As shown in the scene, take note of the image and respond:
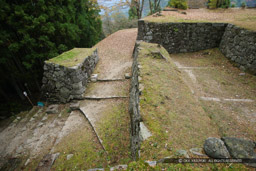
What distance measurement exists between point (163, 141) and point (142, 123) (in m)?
0.55

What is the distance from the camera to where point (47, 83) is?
230 inches

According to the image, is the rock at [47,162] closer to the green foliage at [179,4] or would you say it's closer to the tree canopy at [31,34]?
the tree canopy at [31,34]

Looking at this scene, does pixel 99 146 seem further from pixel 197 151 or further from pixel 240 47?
pixel 240 47

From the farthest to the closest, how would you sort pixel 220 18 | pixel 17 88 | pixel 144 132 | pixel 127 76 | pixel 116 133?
1. pixel 17 88
2. pixel 220 18
3. pixel 127 76
4. pixel 116 133
5. pixel 144 132

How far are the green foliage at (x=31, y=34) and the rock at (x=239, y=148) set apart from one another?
33.0 feet

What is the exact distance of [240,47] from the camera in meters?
6.38

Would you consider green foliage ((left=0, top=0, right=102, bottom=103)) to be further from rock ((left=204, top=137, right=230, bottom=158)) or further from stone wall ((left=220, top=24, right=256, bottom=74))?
stone wall ((left=220, top=24, right=256, bottom=74))

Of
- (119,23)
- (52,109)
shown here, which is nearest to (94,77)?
(52,109)

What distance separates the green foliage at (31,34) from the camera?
24.7 ft

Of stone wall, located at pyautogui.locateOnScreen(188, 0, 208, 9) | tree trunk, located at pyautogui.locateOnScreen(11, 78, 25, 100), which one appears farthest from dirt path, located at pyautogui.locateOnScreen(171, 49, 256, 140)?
tree trunk, located at pyautogui.locateOnScreen(11, 78, 25, 100)

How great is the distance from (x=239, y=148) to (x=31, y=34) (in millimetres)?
11060

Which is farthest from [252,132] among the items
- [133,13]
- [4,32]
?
[133,13]

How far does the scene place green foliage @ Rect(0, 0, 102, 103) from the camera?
7.54m

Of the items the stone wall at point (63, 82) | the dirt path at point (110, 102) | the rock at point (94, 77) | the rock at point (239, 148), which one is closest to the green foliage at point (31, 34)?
the dirt path at point (110, 102)
